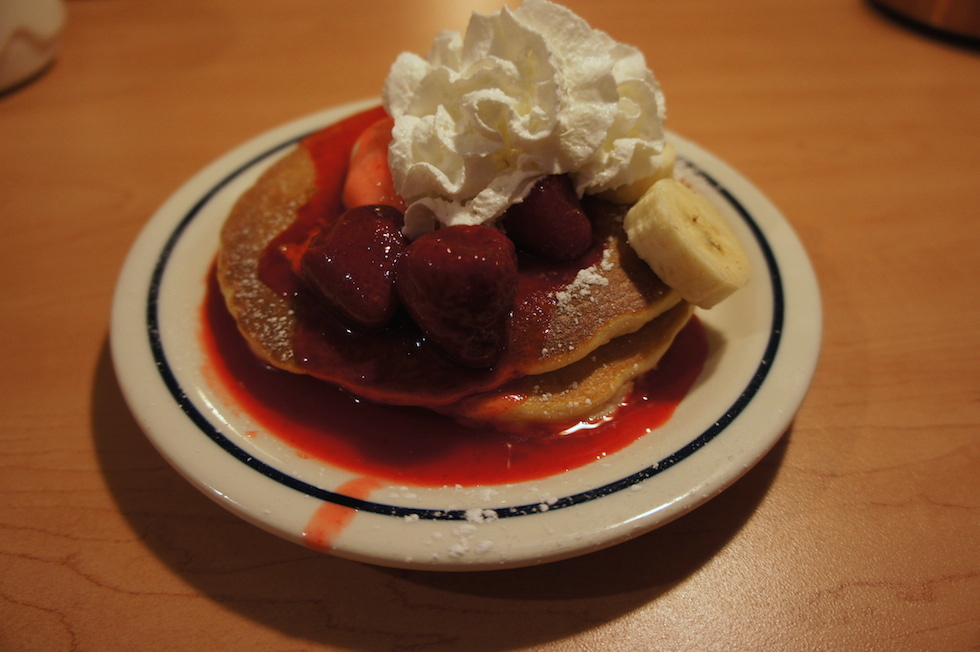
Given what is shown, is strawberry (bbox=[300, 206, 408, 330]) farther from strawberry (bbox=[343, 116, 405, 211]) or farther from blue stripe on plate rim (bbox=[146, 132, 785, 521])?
blue stripe on plate rim (bbox=[146, 132, 785, 521])

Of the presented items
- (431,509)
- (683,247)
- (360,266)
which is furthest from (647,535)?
(360,266)

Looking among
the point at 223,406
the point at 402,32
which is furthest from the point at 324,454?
the point at 402,32

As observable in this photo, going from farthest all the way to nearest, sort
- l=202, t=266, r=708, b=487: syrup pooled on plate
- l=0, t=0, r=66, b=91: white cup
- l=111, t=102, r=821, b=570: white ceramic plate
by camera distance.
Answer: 1. l=0, t=0, r=66, b=91: white cup
2. l=202, t=266, r=708, b=487: syrup pooled on plate
3. l=111, t=102, r=821, b=570: white ceramic plate

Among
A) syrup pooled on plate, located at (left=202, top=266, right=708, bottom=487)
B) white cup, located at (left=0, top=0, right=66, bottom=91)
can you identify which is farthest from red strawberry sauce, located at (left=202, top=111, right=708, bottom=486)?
white cup, located at (left=0, top=0, right=66, bottom=91)

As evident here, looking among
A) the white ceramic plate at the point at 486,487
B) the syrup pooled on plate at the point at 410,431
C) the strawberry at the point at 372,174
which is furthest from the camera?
the strawberry at the point at 372,174

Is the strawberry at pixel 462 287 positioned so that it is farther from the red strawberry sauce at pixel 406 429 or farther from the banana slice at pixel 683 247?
the banana slice at pixel 683 247

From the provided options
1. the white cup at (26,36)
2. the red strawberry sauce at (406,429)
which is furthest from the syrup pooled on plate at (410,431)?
the white cup at (26,36)
